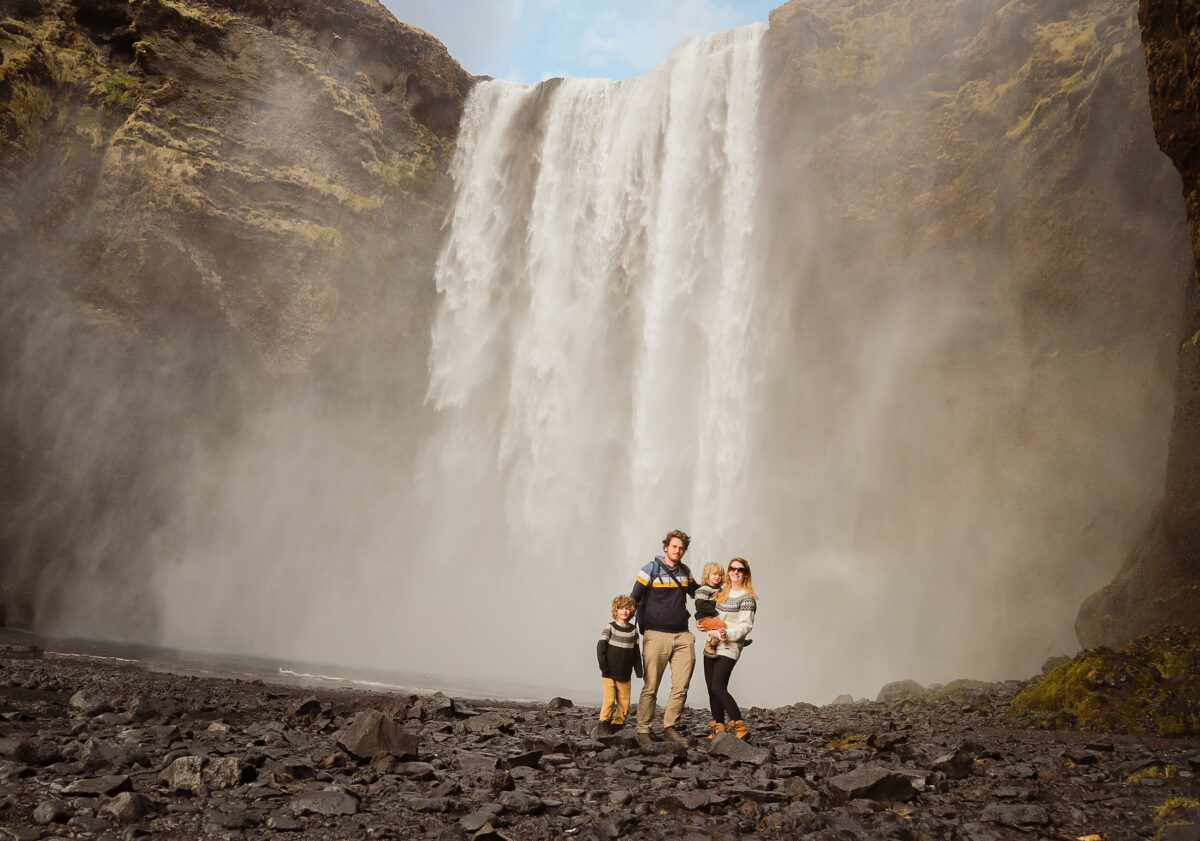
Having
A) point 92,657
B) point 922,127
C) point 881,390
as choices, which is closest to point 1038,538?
point 881,390

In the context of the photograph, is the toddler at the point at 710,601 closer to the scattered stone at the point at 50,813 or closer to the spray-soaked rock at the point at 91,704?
the scattered stone at the point at 50,813

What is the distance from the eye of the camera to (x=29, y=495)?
2709 cm

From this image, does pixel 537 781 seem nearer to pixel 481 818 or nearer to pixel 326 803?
pixel 481 818

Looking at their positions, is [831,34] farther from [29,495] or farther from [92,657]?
[29,495]

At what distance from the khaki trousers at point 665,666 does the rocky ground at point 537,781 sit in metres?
0.36

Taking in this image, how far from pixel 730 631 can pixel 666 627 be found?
0.65m

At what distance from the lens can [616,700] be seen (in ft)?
26.6

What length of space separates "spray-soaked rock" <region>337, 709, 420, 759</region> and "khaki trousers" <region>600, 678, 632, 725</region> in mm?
2357

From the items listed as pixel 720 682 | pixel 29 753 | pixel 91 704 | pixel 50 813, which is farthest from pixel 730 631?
pixel 91 704

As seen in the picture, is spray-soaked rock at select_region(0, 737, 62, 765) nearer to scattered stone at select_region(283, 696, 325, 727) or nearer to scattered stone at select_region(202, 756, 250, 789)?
scattered stone at select_region(202, 756, 250, 789)

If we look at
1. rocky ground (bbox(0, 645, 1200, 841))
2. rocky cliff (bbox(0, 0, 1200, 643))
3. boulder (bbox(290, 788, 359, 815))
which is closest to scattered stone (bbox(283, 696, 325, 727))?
rocky ground (bbox(0, 645, 1200, 841))

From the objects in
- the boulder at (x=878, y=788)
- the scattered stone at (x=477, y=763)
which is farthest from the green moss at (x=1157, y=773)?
the scattered stone at (x=477, y=763)

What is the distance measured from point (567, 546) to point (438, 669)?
669cm

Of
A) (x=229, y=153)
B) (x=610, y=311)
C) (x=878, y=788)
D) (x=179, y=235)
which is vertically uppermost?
(x=229, y=153)
